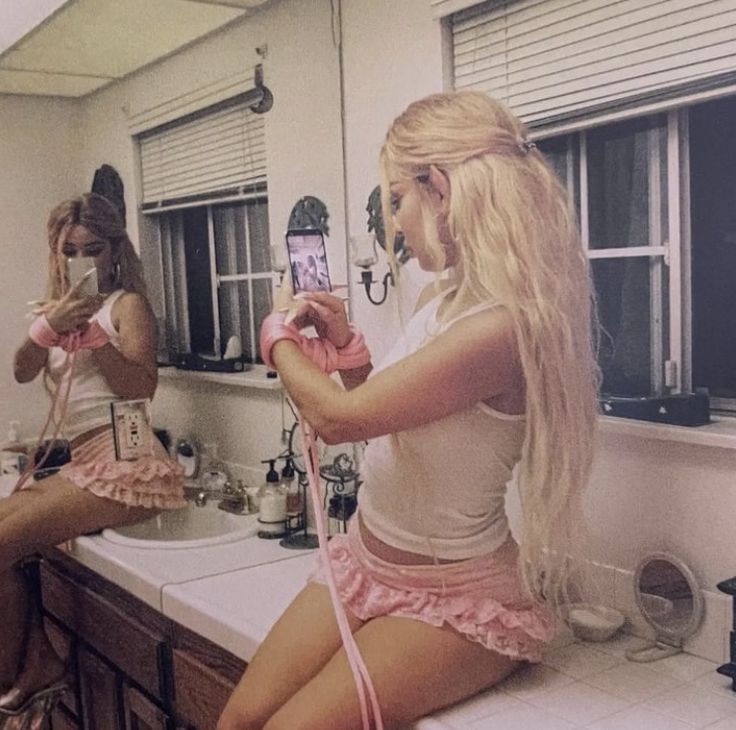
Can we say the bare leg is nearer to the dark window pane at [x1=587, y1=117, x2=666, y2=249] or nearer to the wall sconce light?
the wall sconce light

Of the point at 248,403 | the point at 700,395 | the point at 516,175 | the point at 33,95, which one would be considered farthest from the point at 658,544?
the point at 33,95

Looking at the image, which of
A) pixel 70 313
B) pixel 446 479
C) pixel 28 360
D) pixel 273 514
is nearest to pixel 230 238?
pixel 70 313

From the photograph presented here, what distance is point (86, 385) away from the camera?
2.12 metres

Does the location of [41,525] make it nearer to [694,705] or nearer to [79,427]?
[79,427]

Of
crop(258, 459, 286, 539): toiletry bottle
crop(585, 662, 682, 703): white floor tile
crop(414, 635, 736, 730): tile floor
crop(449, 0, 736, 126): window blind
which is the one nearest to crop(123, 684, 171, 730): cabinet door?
crop(258, 459, 286, 539): toiletry bottle

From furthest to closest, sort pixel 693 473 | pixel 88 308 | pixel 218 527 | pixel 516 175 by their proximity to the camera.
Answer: pixel 218 527 < pixel 88 308 < pixel 693 473 < pixel 516 175

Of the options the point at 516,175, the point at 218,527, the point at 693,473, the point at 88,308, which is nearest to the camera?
the point at 516,175

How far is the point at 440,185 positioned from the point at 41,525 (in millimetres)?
1242

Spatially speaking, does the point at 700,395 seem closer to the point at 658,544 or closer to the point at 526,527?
the point at 658,544

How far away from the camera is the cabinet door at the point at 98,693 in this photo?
6.30 ft

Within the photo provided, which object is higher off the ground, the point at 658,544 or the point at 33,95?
the point at 33,95

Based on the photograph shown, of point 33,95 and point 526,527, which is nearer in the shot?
point 526,527

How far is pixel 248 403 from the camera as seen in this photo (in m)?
2.26

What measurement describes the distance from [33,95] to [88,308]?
527 millimetres
